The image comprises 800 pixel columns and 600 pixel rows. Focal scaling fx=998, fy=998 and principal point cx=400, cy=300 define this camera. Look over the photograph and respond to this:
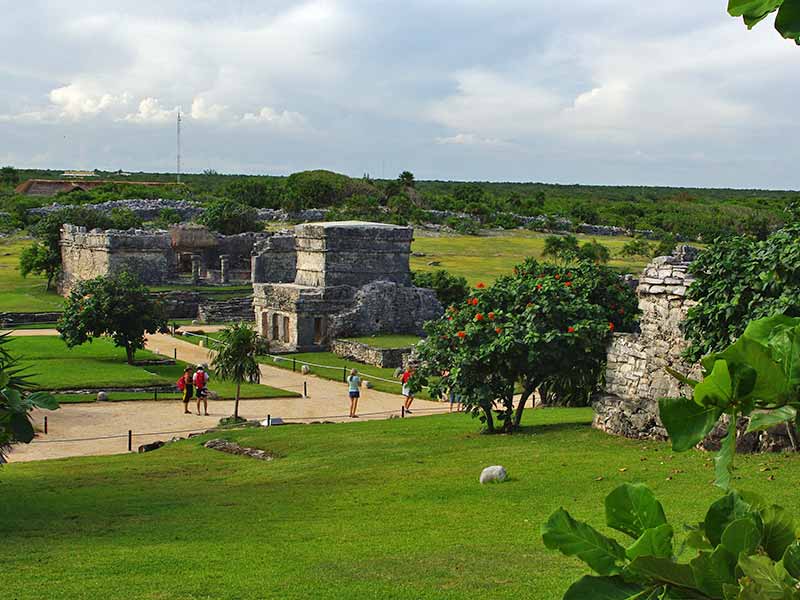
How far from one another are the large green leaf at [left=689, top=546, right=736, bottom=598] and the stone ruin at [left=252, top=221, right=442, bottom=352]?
29.4 meters

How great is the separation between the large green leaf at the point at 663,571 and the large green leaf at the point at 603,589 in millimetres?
51

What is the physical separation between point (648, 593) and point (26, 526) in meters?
9.81

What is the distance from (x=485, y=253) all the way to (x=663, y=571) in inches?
2211

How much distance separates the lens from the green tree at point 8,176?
377 ft

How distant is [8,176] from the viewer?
116625 mm

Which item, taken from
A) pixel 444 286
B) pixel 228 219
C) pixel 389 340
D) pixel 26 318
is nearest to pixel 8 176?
→ pixel 228 219

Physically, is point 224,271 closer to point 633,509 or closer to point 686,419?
point 633,509

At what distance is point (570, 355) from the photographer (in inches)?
579

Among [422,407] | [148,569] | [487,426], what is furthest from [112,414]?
[148,569]

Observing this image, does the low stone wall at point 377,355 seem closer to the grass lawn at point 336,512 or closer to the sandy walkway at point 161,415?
the sandy walkway at point 161,415

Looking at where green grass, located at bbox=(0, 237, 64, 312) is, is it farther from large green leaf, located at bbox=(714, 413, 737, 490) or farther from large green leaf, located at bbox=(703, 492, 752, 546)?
large green leaf, located at bbox=(714, 413, 737, 490)

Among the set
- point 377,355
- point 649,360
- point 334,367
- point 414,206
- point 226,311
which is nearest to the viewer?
point 649,360

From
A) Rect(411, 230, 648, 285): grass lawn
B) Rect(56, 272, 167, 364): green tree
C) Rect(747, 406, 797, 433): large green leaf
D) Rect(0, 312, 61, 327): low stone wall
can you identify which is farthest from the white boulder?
Rect(411, 230, 648, 285): grass lawn

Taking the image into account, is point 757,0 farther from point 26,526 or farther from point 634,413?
point 634,413
